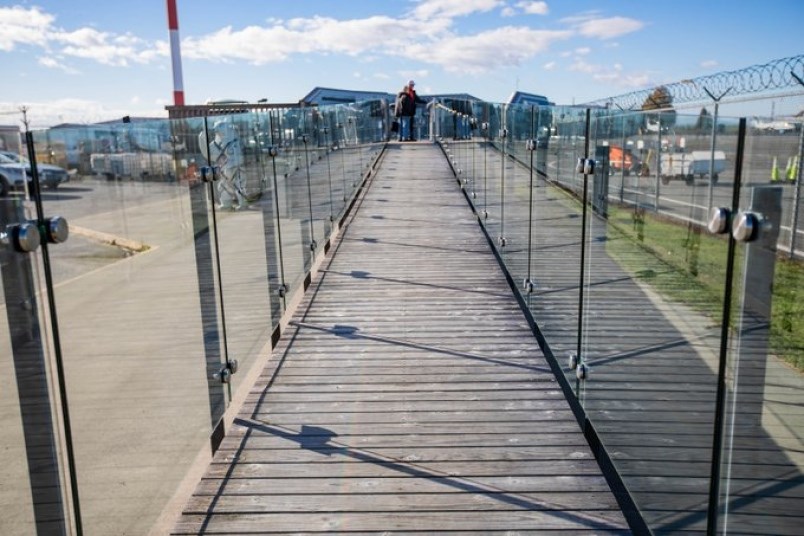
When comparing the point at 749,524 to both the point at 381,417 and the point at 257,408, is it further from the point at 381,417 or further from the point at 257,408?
the point at 257,408

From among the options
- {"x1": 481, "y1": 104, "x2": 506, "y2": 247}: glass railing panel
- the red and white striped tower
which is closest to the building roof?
the red and white striped tower

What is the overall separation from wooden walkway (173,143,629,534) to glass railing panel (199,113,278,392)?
0.30 m

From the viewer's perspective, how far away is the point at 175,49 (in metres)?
36.0

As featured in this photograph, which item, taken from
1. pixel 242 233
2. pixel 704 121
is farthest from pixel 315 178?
pixel 704 121

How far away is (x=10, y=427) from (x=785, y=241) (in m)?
2.15

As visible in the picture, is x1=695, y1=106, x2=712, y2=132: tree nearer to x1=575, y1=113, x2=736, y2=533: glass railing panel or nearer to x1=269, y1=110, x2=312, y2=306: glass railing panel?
x1=575, y1=113, x2=736, y2=533: glass railing panel

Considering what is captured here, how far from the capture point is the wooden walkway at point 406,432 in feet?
9.52

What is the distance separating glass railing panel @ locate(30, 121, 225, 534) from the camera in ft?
6.86

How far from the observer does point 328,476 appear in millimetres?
3207

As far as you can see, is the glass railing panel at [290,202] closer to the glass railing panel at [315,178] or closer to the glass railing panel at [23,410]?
the glass railing panel at [315,178]

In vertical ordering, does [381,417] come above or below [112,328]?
below

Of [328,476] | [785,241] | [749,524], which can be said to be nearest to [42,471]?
[328,476]

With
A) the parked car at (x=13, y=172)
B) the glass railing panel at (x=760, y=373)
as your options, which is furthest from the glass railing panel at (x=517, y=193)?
the parked car at (x=13, y=172)

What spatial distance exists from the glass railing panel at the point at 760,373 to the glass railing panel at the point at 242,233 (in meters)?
2.58
